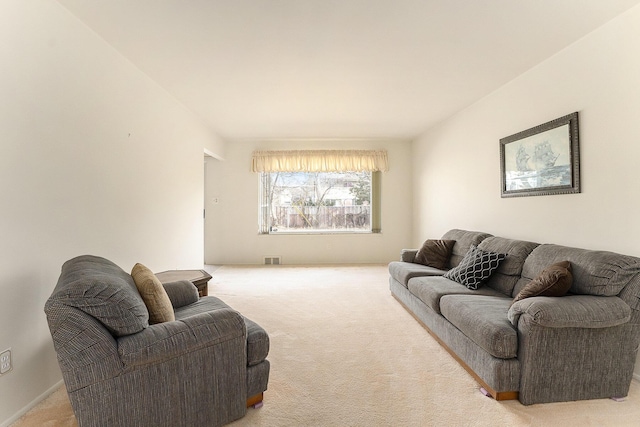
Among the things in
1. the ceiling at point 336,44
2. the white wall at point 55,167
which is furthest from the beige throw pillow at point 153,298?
the ceiling at point 336,44

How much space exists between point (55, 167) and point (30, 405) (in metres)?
1.45

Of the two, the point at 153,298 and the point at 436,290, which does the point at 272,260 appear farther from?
the point at 153,298

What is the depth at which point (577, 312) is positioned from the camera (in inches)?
77.2

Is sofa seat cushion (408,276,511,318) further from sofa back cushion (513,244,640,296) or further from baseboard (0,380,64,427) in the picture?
baseboard (0,380,64,427)

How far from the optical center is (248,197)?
6781 millimetres

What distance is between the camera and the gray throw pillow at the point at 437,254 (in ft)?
13.6

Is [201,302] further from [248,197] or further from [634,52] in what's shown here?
[248,197]

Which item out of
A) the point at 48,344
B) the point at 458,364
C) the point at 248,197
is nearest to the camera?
the point at 48,344

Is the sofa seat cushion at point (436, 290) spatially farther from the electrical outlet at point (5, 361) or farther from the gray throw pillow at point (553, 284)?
the electrical outlet at point (5, 361)

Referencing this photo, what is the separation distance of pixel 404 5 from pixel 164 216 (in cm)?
321

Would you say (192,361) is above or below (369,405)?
above

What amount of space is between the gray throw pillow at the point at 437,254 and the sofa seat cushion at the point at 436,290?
0.68 meters

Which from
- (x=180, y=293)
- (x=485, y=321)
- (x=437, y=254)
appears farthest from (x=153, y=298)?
(x=437, y=254)

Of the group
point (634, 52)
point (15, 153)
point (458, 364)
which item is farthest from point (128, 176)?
point (634, 52)
